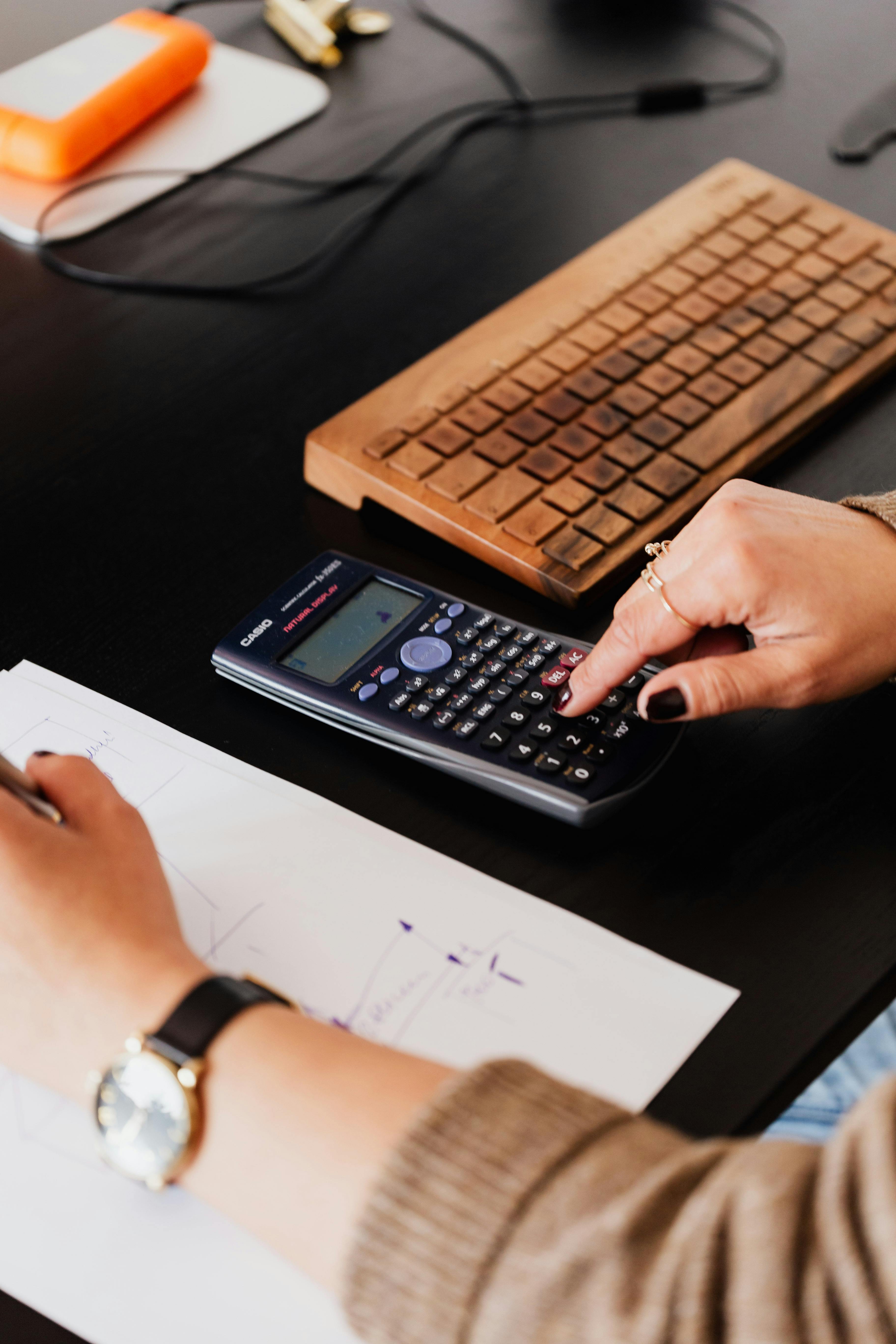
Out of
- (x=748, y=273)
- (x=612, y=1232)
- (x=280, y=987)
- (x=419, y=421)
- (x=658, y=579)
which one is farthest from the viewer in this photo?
(x=748, y=273)

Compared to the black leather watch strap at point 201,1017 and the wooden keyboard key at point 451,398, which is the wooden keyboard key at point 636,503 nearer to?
the wooden keyboard key at point 451,398

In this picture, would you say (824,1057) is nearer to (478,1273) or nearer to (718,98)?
(478,1273)

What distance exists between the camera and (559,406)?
27.0 inches

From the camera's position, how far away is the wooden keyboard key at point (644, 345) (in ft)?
2.35

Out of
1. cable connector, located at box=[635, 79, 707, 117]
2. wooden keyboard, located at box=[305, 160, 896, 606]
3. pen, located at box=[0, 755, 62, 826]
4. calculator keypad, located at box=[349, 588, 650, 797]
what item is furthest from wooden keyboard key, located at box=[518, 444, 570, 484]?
cable connector, located at box=[635, 79, 707, 117]

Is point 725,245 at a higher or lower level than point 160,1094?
higher

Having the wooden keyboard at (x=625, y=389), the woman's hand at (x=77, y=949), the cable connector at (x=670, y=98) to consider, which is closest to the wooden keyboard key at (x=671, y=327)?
the wooden keyboard at (x=625, y=389)

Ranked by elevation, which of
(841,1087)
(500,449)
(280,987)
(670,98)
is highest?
(670,98)

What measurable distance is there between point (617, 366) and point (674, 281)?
0.34 feet

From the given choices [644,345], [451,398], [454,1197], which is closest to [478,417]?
[451,398]

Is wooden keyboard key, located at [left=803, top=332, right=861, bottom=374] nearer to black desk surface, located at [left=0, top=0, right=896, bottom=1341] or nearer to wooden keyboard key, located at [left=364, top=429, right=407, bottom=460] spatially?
black desk surface, located at [left=0, top=0, right=896, bottom=1341]

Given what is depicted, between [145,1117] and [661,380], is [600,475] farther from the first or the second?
[145,1117]

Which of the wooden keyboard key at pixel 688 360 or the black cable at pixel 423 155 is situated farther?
the black cable at pixel 423 155

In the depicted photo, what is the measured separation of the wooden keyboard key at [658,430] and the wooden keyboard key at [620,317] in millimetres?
87
